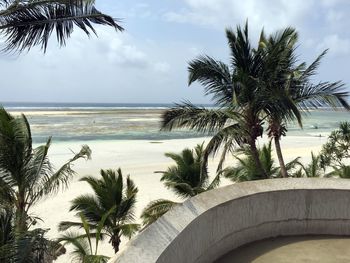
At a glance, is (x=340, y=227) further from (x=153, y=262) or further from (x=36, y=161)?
(x=36, y=161)

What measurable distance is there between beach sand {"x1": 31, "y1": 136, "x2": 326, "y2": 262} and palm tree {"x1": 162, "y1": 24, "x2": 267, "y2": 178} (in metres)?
5.12

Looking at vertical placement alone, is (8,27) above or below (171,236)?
above

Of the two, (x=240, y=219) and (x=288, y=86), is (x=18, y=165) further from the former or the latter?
(x=288, y=86)

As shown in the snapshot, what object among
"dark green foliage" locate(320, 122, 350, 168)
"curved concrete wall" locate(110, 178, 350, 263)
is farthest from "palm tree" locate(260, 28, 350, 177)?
"dark green foliage" locate(320, 122, 350, 168)

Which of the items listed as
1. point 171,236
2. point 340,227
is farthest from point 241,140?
point 171,236

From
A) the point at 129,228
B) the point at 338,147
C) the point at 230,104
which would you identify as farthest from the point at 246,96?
the point at 338,147

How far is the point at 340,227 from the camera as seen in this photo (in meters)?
5.39

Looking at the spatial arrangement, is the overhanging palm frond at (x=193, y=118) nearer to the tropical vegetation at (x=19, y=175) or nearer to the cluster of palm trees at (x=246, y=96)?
the cluster of palm trees at (x=246, y=96)

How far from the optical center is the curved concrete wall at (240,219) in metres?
3.39

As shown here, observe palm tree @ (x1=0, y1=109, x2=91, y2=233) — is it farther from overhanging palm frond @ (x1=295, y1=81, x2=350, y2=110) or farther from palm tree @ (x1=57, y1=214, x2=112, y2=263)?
overhanging palm frond @ (x1=295, y1=81, x2=350, y2=110)

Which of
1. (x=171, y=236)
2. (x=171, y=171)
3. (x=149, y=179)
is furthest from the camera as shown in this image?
(x=149, y=179)

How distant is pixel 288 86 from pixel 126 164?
2144 centimetres

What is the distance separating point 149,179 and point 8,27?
61.9 feet

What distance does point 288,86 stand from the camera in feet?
35.9
